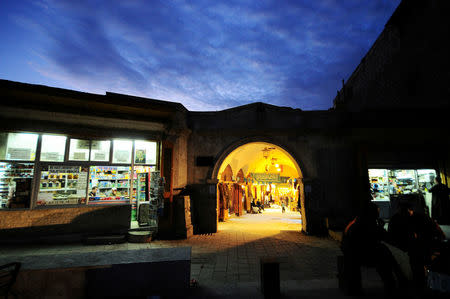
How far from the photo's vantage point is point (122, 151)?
8312mm

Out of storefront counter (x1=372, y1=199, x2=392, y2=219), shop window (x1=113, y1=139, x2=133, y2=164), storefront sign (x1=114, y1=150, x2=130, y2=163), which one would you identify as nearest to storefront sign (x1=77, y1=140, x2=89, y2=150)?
shop window (x1=113, y1=139, x2=133, y2=164)

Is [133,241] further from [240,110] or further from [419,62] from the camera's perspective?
[419,62]

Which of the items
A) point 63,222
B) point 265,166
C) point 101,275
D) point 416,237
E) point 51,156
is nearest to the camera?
point 101,275

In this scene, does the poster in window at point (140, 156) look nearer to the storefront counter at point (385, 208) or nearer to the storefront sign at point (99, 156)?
the storefront sign at point (99, 156)

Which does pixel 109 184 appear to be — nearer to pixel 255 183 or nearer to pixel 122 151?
pixel 122 151

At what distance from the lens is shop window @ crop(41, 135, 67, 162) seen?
729 cm

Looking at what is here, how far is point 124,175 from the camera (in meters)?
8.36

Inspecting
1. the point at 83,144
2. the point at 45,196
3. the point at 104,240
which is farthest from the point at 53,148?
the point at 104,240

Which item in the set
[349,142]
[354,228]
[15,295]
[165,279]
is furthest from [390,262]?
[349,142]

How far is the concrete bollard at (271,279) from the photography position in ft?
→ 11.8

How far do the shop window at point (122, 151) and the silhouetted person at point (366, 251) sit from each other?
774 cm

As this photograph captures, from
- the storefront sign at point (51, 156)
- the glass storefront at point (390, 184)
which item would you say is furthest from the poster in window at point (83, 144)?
the glass storefront at point (390, 184)

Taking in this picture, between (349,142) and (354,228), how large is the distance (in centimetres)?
681

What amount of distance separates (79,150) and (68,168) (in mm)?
731
